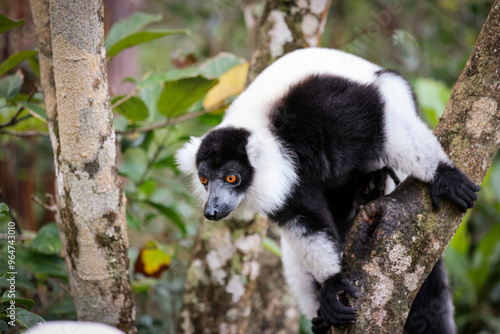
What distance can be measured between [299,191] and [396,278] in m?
Answer: 0.68

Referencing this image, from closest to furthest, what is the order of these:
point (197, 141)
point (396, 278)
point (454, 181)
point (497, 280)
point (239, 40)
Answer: point (396, 278) < point (454, 181) < point (197, 141) < point (497, 280) < point (239, 40)

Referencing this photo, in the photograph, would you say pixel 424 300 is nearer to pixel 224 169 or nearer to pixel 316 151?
pixel 316 151

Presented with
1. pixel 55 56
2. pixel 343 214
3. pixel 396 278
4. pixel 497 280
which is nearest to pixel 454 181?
pixel 396 278

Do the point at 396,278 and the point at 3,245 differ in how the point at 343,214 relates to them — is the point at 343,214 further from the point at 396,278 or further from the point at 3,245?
the point at 3,245

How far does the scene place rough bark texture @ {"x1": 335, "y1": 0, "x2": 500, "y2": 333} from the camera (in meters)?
1.77

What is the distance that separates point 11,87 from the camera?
2518mm

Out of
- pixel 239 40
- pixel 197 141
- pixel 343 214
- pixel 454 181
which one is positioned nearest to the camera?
pixel 454 181

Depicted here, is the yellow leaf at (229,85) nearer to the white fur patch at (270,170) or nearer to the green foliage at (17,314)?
the white fur patch at (270,170)

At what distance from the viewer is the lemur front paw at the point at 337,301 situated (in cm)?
180

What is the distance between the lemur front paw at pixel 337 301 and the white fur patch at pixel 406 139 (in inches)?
22.7

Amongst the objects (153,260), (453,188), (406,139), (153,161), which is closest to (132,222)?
(153,260)

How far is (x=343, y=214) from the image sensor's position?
2.74 meters

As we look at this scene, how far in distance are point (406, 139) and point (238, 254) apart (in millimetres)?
1257

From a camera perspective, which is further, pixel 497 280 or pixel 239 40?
pixel 239 40
